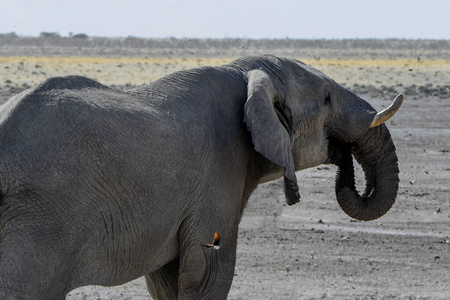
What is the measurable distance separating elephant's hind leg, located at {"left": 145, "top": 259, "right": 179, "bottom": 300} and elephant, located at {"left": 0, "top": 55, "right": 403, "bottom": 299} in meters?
0.01

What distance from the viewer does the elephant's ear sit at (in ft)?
17.9

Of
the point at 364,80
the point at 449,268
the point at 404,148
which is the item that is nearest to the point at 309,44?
the point at 364,80

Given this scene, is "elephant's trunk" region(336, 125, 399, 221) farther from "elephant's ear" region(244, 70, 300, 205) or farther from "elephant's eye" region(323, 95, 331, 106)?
"elephant's ear" region(244, 70, 300, 205)

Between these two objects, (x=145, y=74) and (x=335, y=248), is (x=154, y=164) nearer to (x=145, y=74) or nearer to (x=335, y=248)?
A: (x=335, y=248)

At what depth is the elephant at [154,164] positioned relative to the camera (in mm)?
4434

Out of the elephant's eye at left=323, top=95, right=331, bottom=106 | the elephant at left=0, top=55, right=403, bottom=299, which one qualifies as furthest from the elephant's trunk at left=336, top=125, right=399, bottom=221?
the elephant's eye at left=323, top=95, right=331, bottom=106

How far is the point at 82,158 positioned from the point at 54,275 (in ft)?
2.05

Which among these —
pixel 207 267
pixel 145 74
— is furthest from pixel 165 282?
pixel 145 74

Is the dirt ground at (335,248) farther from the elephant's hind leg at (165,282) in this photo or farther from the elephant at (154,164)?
the elephant at (154,164)

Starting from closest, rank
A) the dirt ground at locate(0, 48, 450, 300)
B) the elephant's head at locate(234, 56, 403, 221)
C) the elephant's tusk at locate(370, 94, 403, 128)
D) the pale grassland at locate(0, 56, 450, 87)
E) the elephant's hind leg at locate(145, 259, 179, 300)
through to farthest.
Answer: the elephant's head at locate(234, 56, 403, 221), the elephant's hind leg at locate(145, 259, 179, 300), the elephant's tusk at locate(370, 94, 403, 128), the dirt ground at locate(0, 48, 450, 300), the pale grassland at locate(0, 56, 450, 87)

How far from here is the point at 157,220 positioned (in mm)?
5055

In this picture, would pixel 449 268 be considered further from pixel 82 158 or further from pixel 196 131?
pixel 82 158

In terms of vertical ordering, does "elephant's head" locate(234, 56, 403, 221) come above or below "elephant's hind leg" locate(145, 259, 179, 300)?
above

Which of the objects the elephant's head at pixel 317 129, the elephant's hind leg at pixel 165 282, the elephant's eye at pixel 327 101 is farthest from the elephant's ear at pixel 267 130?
the elephant's hind leg at pixel 165 282
